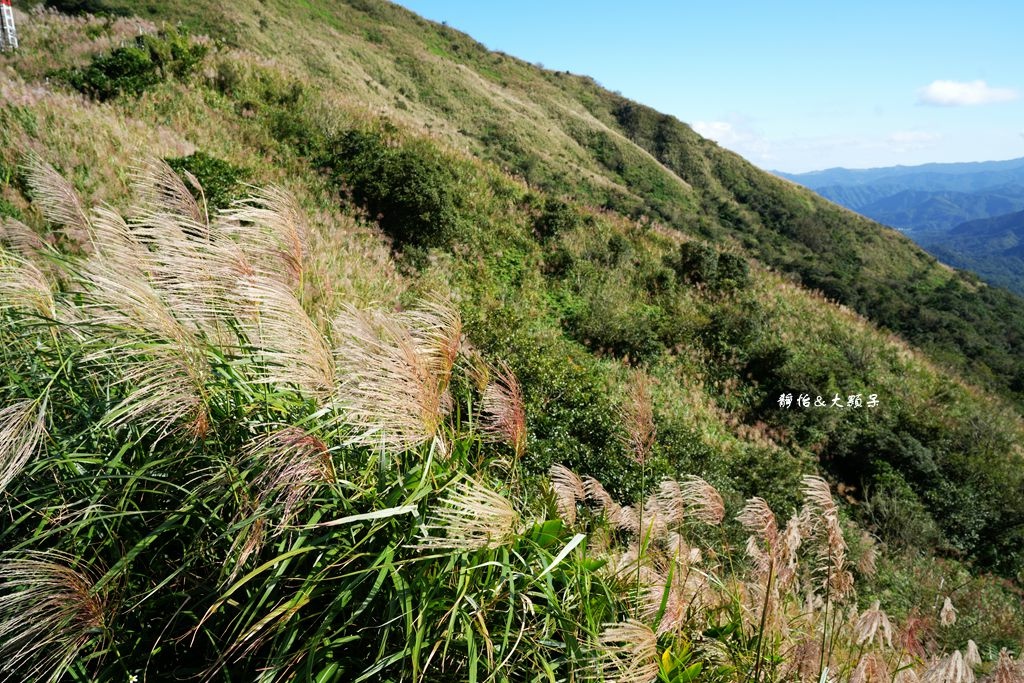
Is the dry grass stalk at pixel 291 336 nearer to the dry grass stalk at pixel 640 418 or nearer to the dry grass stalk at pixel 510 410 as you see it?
the dry grass stalk at pixel 510 410

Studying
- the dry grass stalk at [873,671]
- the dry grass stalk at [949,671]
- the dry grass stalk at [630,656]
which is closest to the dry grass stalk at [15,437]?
the dry grass stalk at [630,656]

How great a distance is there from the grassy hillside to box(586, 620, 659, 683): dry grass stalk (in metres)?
0.02

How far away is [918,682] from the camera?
2.21 metres

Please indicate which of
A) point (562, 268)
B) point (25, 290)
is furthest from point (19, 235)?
point (562, 268)

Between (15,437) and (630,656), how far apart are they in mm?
2205

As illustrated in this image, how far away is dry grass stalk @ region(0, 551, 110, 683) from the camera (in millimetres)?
1627

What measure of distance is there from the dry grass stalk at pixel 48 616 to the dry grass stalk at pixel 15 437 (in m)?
0.28

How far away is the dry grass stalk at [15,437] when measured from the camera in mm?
1646

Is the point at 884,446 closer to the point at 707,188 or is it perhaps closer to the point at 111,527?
the point at 111,527

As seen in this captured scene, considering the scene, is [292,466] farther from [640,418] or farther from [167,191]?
[167,191]

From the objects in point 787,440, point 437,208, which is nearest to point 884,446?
point 787,440

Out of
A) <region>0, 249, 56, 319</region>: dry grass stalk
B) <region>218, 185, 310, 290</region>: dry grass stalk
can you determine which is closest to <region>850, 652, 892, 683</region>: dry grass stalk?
<region>218, 185, 310, 290</region>: dry grass stalk

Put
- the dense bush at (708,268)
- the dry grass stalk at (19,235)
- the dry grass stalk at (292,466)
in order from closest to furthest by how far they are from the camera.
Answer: the dry grass stalk at (292,466) → the dry grass stalk at (19,235) → the dense bush at (708,268)

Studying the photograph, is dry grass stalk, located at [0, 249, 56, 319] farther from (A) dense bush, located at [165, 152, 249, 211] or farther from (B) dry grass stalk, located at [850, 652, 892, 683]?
(A) dense bush, located at [165, 152, 249, 211]
